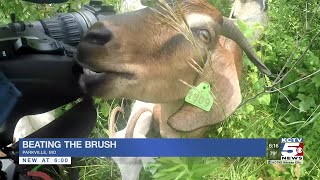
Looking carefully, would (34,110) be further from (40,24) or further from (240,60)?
(240,60)

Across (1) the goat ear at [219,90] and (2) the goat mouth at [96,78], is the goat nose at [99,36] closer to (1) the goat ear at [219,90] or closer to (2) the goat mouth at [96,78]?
(2) the goat mouth at [96,78]

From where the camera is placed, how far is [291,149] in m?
2.90

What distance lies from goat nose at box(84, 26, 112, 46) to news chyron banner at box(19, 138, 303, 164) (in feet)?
1.40

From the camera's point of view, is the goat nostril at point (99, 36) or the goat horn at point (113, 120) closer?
the goat nostril at point (99, 36)

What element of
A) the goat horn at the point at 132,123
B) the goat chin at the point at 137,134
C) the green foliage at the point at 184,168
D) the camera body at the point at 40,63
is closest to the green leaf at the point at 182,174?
the green foliage at the point at 184,168

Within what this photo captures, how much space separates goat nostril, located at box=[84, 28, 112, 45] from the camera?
2.70 m

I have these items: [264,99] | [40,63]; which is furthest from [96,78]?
[264,99]

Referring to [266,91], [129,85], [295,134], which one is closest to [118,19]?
[129,85]

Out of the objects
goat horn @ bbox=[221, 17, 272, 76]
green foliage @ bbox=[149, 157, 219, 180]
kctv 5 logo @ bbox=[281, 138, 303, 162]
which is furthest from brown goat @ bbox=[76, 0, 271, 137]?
kctv 5 logo @ bbox=[281, 138, 303, 162]

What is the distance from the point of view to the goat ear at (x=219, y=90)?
9.21ft

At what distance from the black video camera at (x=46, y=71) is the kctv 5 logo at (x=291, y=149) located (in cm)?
84

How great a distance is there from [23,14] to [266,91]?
109 centimetres

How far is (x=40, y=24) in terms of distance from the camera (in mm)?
2816

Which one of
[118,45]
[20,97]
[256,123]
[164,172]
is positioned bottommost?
[164,172]
